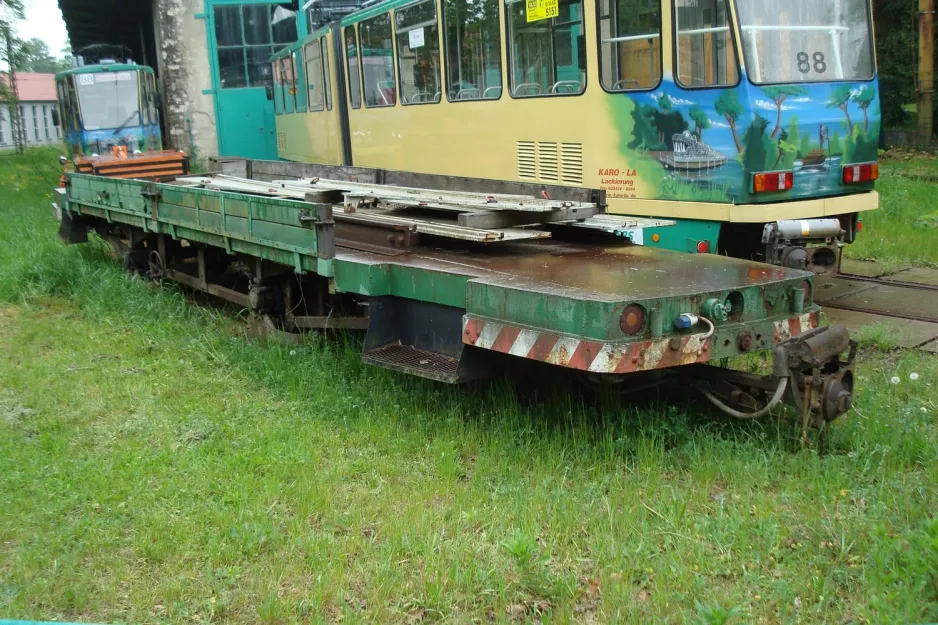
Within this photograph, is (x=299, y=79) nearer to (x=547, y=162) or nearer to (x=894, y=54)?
(x=547, y=162)

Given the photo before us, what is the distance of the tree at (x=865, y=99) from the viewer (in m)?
7.74

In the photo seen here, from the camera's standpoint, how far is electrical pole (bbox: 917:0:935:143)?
16.6 m

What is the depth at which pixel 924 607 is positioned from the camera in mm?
3238

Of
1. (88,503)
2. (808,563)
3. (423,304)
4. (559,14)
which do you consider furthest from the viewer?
(559,14)

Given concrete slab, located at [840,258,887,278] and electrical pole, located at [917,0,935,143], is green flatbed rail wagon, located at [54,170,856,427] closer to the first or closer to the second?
concrete slab, located at [840,258,887,278]

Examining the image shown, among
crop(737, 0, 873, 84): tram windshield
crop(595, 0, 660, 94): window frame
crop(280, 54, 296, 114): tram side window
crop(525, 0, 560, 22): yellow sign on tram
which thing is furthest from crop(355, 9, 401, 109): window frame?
crop(737, 0, 873, 84): tram windshield

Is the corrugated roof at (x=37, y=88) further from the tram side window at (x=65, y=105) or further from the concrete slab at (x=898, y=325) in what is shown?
the concrete slab at (x=898, y=325)

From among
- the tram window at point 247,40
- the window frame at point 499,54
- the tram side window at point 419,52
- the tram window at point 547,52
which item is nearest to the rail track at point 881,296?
the tram window at point 547,52

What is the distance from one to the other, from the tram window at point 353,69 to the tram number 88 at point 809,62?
21.9ft

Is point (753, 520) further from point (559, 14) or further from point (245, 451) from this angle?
point (559, 14)

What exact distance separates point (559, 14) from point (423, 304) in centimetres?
397

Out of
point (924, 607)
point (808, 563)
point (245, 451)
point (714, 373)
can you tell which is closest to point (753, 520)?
point (808, 563)

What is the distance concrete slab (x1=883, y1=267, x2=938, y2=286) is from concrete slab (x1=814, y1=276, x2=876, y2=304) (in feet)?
1.38

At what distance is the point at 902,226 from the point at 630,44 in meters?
5.58
